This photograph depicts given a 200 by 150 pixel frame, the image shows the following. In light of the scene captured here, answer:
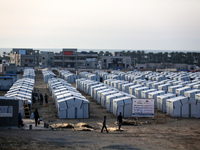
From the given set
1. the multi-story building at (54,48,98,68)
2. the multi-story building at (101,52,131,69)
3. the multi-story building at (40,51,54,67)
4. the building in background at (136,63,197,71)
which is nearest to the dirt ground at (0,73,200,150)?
the multi-story building at (54,48,98,68)

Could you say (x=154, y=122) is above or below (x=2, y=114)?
below

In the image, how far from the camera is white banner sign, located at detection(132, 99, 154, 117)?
25500 mm

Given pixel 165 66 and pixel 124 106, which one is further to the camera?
pixel 165 66

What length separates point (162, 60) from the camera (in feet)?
487

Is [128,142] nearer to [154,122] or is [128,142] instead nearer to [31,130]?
[31,130]

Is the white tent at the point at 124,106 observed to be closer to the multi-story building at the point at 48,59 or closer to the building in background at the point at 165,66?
the multi-story building at the point at 48,59

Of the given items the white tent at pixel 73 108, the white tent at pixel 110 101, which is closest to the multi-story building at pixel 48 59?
the white tent at pixel 110 101

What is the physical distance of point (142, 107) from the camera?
25.6 meters

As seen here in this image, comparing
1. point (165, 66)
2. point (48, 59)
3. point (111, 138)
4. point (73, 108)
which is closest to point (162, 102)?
point (73, 108)

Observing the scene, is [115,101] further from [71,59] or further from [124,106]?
[71,59]

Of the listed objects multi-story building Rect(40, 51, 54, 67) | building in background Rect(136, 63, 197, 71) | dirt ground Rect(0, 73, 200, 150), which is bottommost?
dirt ground Rect(0, 73, 200, 150)

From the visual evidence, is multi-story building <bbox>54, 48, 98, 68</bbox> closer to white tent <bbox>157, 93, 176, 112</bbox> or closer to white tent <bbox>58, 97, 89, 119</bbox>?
white tent <bbox>157, 93, 176, 112</bbox>

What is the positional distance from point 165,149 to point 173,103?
458 inches

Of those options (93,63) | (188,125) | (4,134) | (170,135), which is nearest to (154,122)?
(188,125)
